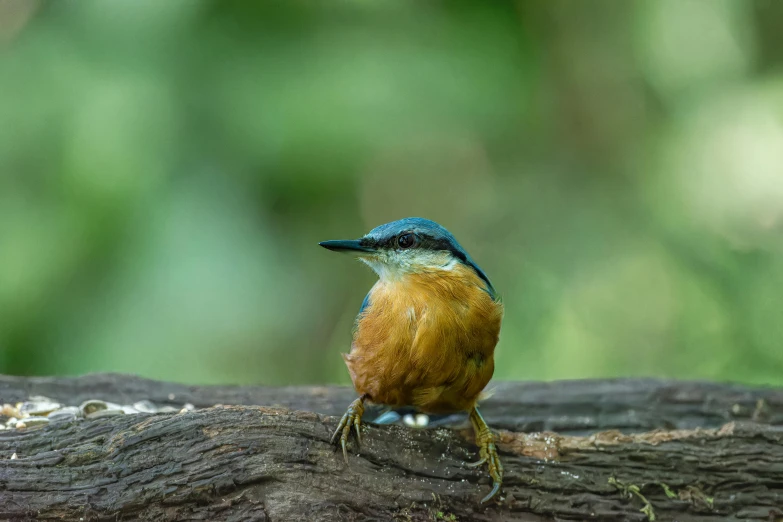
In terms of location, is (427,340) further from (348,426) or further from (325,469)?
(325,469)

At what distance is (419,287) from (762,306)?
306 cm

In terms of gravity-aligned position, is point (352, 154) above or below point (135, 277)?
above

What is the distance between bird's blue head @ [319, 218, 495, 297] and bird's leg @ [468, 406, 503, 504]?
2.14 feet

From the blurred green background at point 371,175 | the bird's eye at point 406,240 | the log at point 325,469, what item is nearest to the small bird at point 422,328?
the bird's eye at point 406,240

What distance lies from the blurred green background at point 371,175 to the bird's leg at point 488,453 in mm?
1970

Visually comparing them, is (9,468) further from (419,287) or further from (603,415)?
(603,415)

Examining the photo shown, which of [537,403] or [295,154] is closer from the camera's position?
[537,403]

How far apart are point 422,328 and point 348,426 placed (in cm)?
45

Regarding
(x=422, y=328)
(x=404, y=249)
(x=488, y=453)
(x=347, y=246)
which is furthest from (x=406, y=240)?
(x=488, y=453)

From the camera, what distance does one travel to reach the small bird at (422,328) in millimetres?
2727

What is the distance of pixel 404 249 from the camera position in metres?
2.83

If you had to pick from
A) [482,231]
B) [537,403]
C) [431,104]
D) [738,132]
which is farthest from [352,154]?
[738,132]

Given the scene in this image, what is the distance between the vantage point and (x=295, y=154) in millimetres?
4477

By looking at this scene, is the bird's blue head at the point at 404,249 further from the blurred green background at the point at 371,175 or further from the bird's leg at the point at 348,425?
the blurred green background at the point at 371,175
